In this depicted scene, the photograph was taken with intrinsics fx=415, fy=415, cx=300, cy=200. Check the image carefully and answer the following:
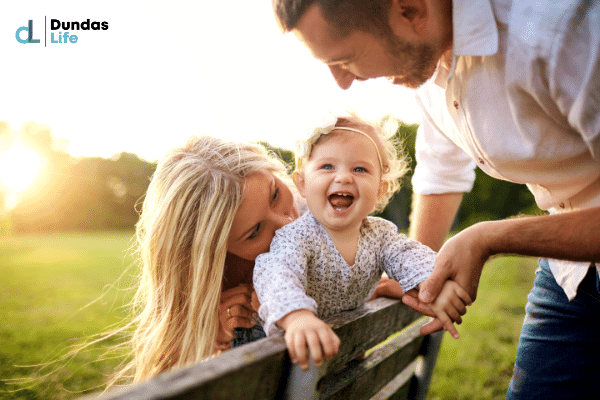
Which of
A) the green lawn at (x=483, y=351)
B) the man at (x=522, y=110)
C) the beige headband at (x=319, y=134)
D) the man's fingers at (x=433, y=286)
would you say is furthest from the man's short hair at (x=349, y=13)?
the green lawn at (x=483, y=351)

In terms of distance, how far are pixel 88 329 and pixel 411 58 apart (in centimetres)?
669

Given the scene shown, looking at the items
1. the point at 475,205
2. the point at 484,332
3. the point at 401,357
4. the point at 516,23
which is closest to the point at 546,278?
the point at 401,357

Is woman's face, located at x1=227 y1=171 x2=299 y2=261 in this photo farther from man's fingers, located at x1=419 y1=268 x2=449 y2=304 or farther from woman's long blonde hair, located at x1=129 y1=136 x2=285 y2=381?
man's fingers, located at x1=419 y1=268 x2=449 y2=304

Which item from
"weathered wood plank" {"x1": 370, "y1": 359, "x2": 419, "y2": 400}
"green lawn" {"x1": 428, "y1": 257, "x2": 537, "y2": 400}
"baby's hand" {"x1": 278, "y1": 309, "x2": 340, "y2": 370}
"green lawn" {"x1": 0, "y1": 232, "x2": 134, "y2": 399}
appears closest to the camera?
"baby's hand" {"x1": 278, "y1": 309, "x2": 340, "y2": 370}

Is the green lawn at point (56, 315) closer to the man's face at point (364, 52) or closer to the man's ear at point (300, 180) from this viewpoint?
the man's ear at point (300, 180)

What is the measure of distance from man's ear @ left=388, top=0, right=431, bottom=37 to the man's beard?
1.7 inches

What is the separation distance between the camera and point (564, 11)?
1.38m

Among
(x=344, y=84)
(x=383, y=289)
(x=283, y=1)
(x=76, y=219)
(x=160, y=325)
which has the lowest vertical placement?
(x=76, y=219)

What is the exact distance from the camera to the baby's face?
183 cm

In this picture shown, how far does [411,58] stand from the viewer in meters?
1.87

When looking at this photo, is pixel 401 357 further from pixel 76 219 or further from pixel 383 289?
pixel 76 219

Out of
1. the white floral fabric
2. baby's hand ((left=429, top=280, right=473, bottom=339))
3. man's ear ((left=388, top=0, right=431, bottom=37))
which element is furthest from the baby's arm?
man's ear ((left=388, top=0, right=431, bottom=37))

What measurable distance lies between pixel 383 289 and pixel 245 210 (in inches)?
31.9

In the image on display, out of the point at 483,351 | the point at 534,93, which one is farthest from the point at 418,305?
the point at 483,351
